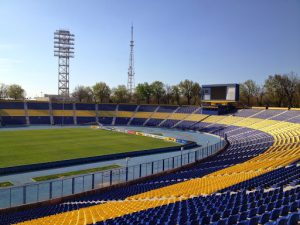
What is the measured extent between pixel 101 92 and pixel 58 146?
76.5 metres

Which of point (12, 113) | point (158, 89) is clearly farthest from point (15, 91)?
point (158, 89)

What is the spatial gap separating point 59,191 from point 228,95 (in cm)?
5203

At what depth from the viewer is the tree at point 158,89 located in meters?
117

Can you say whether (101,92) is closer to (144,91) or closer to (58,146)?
(144,91)

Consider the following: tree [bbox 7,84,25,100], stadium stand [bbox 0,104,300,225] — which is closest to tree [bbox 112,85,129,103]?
tree [bbox 7,84,25,100]

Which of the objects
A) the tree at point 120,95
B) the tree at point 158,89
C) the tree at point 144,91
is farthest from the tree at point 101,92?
the tree at point 158,89

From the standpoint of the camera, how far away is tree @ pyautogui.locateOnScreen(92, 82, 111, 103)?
11956 centimetres

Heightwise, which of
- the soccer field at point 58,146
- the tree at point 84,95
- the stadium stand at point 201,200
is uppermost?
the tree at point 84,95

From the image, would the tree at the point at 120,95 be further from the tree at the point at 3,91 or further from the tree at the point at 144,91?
the tree at the point at 3,91

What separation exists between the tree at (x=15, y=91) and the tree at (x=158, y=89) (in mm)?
49232

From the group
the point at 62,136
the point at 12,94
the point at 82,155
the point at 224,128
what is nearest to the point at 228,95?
the point at 224,128

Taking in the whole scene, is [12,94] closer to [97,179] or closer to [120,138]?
[120,138]

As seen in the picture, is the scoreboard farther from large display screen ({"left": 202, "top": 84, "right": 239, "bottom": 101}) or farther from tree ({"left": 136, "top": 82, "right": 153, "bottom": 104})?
tree ({"left": 136, "top": 82, "right": 153, "bottom": 104})

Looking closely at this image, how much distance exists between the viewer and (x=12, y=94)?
11450 cm
